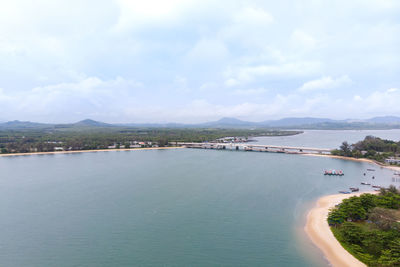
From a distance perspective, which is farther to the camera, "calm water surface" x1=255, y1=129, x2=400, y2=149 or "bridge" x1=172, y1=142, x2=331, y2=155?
"calm water surface" x1=255, y1=129, x2=400, y2=149

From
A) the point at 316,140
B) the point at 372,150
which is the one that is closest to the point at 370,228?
the point at 372,150

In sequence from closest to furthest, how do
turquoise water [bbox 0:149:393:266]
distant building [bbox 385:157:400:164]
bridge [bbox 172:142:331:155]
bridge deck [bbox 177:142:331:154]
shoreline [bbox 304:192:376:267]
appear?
shoreline [bbox 304:192:376:267], turquoise water [bbox 0:149:393:266], distant building [bbox 385:157:400:164], bridge [bbox 172:142:331:155], bridge deck [bbox 177:142:331:154]

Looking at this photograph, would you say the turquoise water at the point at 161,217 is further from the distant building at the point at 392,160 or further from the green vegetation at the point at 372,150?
the green vegetation at the point at 372,150

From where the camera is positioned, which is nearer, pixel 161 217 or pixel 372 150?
pixel 161 217

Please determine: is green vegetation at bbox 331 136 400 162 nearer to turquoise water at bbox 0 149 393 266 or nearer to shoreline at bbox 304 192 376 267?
turquoise water at bbox 0 149 393 266

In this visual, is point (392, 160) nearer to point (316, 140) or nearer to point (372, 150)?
point (372, 150)

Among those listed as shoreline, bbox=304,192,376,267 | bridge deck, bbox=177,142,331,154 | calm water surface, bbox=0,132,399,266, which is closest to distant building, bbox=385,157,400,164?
calm water surface, bbox=0,132,399,266
